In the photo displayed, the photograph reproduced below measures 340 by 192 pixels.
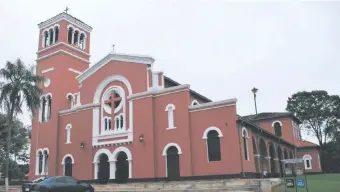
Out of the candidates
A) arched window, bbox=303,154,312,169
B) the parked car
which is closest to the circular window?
the parked car

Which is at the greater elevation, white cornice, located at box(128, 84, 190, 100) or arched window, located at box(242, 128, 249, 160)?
white cornice, located at box(128, 84, 190, 100)

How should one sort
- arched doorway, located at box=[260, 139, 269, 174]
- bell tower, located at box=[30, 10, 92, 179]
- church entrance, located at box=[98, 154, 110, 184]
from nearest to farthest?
1. church entrance, located at box=[98, 154, 110, 184]
2. arched doorway, located at box=[260, 139, 269, 174]
3. bell tower, located at box=[30, 10, 92, 179]

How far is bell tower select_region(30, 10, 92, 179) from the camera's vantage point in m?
31.8

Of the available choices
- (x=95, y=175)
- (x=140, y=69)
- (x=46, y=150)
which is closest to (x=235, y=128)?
(x=140, y=69)

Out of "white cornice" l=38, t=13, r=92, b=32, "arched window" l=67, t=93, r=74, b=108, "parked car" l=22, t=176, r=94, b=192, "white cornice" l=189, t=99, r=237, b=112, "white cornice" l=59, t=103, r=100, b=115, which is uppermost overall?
"white cornice" l=38, t=13, r=92, b=32

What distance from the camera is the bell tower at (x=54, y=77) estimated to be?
1254 inches

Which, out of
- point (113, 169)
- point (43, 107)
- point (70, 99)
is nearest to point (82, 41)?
point (70, 99)

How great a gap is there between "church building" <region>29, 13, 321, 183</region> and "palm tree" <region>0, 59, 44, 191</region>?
4278 millimetres

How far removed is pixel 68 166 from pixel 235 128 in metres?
16.3

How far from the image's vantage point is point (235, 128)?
76.0ft

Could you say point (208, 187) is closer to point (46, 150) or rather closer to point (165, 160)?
point (165, 160)

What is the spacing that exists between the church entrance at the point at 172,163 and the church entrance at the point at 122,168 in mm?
3965

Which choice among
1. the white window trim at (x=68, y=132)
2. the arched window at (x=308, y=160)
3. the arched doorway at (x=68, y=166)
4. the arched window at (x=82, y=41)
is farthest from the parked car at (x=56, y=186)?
the arched window at (x=308, y=160)

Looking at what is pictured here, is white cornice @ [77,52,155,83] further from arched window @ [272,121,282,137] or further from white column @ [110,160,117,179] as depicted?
arched window @ [272,121,282,137]
